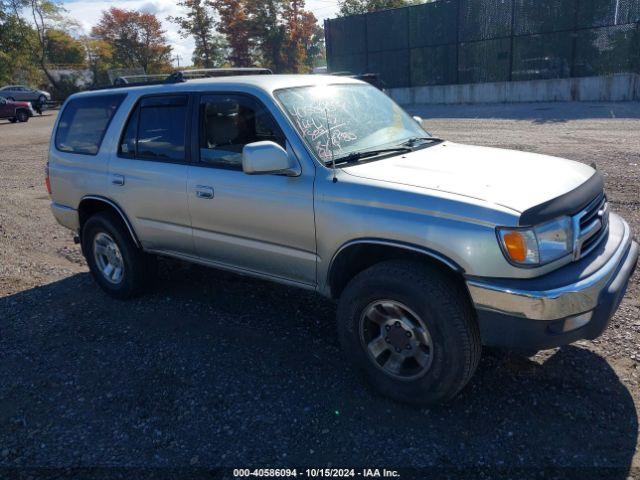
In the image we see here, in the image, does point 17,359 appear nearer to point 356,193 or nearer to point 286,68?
point 356,193

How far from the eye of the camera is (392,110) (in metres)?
4.39

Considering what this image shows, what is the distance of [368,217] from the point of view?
3139 mm

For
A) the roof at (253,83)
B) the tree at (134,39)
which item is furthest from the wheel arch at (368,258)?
the tree at (134,39)

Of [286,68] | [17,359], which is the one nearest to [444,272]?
[17,359]

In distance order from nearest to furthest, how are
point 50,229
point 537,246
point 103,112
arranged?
point 537,246 → point 103,112 → point 50,229

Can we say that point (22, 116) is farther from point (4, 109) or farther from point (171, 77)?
point (171, 77)

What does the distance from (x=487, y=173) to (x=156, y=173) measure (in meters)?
2.61

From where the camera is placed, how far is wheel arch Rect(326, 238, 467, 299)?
295cm

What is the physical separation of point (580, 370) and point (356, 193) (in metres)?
A: 1.88

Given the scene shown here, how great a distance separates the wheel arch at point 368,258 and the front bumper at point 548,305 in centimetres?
22

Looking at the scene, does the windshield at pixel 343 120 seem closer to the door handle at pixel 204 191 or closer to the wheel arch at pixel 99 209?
the door handle at pixel 204 191

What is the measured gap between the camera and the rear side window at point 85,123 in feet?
16.0

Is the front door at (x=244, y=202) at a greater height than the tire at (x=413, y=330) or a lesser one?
A: greater

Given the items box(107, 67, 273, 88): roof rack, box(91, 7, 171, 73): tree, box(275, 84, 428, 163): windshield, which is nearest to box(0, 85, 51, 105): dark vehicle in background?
box(91, 7, 171, 73): tree
